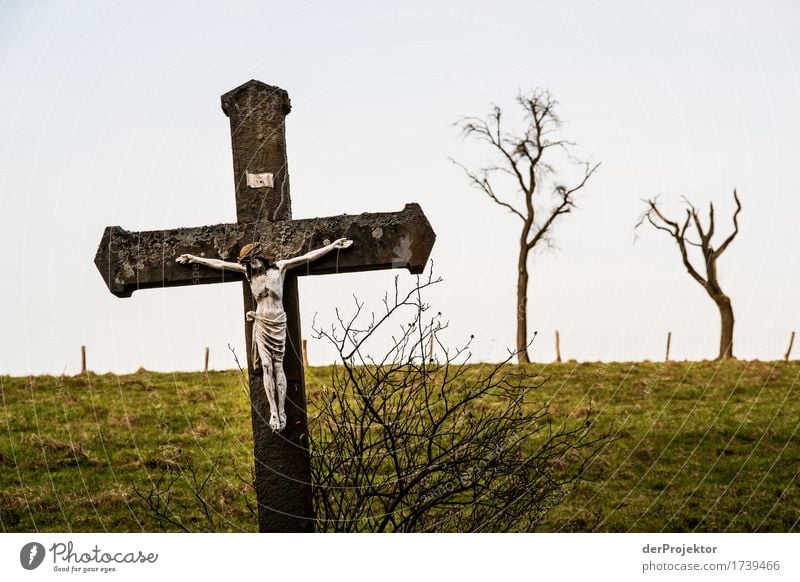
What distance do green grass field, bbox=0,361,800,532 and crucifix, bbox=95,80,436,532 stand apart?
186 centimetres

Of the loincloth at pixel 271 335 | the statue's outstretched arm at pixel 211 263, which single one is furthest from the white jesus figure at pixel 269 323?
the statue's outstretched arm at pixel 211 263

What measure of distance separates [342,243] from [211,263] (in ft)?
3.27

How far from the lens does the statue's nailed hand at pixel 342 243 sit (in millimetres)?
7461

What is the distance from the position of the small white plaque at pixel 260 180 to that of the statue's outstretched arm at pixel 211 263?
0.63 metres

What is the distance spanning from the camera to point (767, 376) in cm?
2098

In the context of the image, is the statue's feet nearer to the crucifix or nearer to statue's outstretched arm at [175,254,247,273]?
the crucifix

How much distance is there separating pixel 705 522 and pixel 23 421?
34.5 ft

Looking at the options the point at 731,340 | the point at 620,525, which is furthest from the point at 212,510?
the point at 731,340

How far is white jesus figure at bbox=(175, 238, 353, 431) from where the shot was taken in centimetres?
724

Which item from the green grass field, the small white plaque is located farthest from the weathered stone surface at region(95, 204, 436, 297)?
the green grass field

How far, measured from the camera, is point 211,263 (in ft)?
25.0

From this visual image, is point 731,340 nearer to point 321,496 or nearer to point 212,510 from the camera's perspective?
point 212,510

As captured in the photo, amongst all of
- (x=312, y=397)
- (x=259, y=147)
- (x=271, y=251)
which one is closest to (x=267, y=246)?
(x=271, y=251)

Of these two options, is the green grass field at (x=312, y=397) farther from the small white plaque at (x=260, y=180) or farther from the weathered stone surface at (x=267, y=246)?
the small white plaque at (x=260, y=180)
